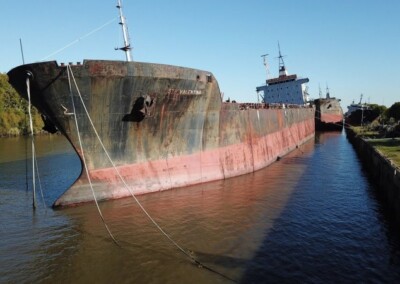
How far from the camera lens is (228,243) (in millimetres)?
9273

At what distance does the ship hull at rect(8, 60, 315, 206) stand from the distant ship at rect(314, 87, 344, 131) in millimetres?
37867

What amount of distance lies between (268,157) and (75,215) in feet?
44.1

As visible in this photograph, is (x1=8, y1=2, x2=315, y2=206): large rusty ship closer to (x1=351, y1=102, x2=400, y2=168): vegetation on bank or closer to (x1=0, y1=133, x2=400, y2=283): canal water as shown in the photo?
(x1=0, y1=133, x2=400, y2=283): canal water

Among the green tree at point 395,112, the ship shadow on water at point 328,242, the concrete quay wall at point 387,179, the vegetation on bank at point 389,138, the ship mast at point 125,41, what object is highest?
the ship mast at point 125,41

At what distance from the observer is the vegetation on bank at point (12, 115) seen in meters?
59.9

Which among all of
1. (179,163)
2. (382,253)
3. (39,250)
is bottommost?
(382,253)

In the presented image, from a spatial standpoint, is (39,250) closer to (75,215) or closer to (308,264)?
(75,215)

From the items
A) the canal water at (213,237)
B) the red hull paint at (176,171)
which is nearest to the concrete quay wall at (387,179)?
the canal water at (213,237)

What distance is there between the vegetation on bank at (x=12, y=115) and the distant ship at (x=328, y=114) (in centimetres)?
4709

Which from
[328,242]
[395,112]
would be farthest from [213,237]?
[395,112]

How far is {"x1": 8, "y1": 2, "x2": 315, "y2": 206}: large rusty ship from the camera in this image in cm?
1198

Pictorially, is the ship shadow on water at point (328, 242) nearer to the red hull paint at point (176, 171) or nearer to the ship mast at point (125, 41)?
the red hull paint at point (176, 171)

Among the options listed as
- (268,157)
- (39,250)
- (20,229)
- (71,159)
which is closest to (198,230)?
(39,250)

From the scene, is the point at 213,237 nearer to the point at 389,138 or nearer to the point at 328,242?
the point at 328,242
